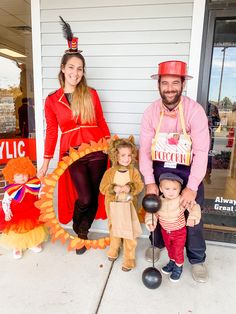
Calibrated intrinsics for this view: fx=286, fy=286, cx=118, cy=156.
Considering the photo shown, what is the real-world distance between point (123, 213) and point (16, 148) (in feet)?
5.75

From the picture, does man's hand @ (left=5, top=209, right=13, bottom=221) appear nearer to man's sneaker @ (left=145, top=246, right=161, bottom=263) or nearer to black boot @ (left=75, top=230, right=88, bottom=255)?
black boot @ (left=75, top=230, right=88, bottom=255)

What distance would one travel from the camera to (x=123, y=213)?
2312 millimetres

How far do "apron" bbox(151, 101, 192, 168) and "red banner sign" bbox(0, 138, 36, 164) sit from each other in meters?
1.73

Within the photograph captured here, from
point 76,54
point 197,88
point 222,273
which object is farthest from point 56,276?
point 197,88

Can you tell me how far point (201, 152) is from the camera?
2107 mm

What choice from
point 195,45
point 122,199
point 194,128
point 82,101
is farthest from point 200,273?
point 195,45

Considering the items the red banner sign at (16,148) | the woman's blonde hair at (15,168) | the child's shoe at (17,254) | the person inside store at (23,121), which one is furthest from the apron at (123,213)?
the person inside store at (23,121)

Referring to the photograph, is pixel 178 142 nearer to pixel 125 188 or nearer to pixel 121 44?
pixel 125 188

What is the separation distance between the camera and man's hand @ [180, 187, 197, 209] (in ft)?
6.95

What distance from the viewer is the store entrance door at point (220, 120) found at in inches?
104

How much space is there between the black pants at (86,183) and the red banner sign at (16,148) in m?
1.02

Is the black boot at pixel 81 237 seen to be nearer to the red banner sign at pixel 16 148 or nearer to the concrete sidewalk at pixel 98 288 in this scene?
the concrete sidewalk at pixel 98 288

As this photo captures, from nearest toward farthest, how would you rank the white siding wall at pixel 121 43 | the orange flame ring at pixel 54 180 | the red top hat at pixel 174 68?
the red top hat at pixel 174 68
the orange flame ring at pixel 54 180
the white siding wall at pixel 121 43

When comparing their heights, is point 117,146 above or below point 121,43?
below
